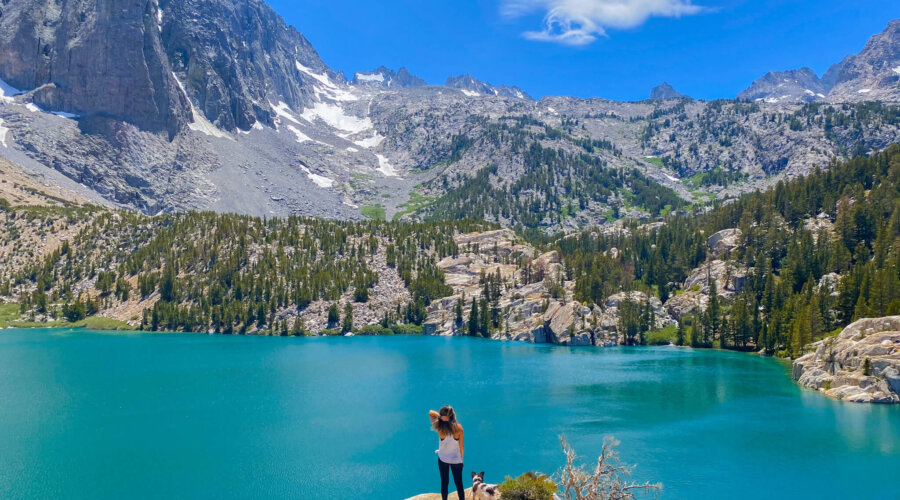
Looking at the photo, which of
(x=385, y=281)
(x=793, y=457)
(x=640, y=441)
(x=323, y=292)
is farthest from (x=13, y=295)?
(x=793, y=457)

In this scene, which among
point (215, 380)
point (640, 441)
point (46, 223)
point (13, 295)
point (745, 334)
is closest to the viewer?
point (640, 441)

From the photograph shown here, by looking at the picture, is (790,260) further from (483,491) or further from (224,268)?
(224,268)

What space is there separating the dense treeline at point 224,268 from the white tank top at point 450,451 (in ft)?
398

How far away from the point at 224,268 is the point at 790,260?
5242 inches

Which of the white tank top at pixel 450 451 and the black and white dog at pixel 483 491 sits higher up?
the white tank top at pixel 450 451

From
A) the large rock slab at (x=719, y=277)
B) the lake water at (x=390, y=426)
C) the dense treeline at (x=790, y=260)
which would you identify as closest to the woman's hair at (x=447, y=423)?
the lake water at (x=390, y=426)

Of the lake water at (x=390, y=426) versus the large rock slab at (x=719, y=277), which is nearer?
the lake water at (x=390, y=426)

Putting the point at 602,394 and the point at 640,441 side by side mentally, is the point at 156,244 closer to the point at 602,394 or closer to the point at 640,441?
the point at 602,394

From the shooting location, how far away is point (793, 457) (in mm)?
40125

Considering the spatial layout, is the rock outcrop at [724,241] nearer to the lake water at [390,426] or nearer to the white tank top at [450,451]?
the lake water at [390,426]

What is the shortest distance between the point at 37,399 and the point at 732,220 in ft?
496

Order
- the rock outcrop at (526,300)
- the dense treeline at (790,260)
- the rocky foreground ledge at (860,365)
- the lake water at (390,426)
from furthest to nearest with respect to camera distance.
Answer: the rock outcrop at (526,300) → the dense treeline at (790,260) → the rocky foreground ledge at (860,365) → the lake water at (390,426)

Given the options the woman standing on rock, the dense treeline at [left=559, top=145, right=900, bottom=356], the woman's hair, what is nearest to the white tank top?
the woman standing on rock

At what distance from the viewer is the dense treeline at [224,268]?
14025 cm
